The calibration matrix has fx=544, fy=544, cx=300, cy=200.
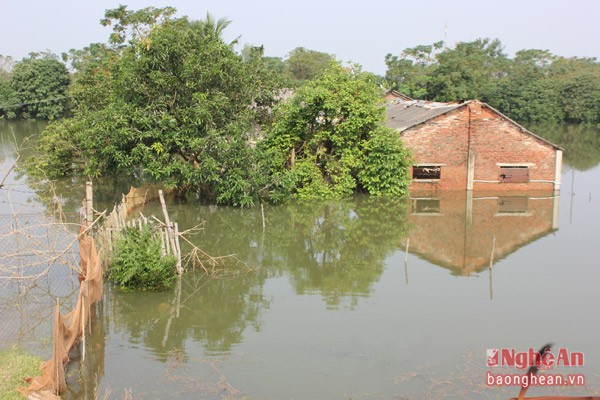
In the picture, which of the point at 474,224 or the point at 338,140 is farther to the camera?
the point at 338,140

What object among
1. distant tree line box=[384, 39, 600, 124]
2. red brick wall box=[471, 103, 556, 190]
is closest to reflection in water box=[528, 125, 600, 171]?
distant tree line box=[384, 39, 600, 124]

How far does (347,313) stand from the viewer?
32.6 feet

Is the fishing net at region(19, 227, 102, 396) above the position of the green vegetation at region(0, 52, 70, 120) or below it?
below

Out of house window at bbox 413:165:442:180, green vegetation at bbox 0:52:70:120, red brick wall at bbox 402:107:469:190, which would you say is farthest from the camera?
green vegetation at bbox 0:52:70:120

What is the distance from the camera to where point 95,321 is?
927cm

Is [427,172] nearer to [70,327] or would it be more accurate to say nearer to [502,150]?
[502,150]

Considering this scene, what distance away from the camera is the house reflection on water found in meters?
13.8

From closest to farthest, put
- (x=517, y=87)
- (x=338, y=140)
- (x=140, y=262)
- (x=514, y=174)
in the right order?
(x=140, y=262) < (x=338, y=140) < (x=514, y=174) < (x=517, y=87)

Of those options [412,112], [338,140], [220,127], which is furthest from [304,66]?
[220,127]

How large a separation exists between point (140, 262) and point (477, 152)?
51.2 ft

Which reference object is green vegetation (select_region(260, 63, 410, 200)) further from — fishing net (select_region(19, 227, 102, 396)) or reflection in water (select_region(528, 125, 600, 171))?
reflection in water (select_region(528, 125, 600, 171))

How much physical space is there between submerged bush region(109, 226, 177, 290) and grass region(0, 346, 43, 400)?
251 cm

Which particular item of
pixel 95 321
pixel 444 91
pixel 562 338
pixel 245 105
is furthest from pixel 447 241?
pixel 444 91

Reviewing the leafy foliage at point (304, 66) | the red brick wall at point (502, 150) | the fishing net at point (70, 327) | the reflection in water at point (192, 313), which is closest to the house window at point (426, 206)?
the red brick wall at point (502, 150)
